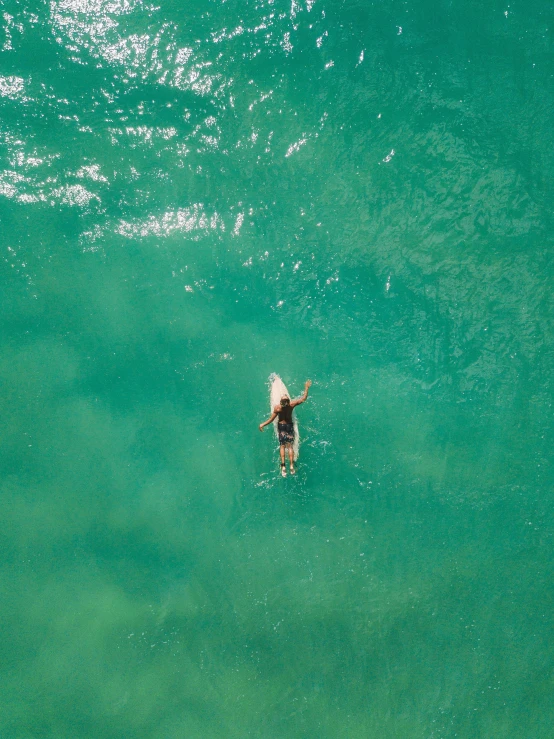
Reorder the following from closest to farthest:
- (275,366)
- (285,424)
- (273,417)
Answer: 1. (273,417)
2. (285,424)
3. (275,366)

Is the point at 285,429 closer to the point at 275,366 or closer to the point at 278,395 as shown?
the point at 278,395

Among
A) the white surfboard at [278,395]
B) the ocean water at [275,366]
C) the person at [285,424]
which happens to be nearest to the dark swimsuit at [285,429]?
the person at [285,424]

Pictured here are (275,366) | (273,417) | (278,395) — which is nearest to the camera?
(273,417)

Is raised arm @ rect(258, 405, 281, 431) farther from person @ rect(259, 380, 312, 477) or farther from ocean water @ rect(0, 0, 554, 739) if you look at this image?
ocean water @ rect(0, 0, 554, 739)

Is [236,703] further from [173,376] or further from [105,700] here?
[173,376]

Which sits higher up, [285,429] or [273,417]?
[273,417]

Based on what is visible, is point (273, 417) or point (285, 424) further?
point (285, 424)

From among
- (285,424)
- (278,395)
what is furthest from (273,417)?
(278,395)
